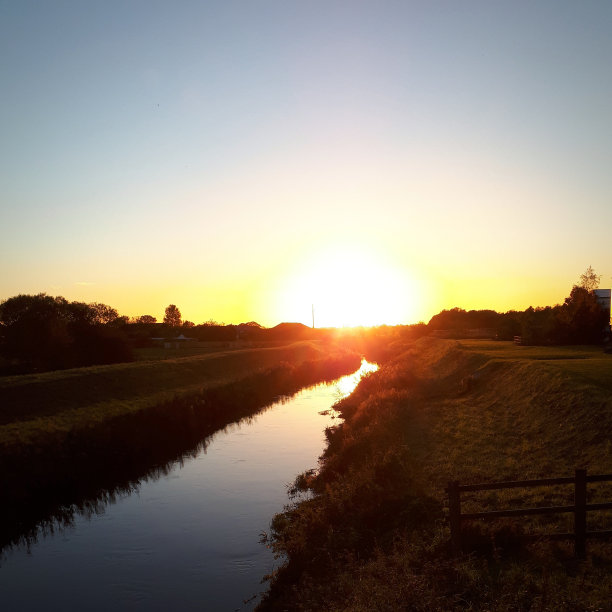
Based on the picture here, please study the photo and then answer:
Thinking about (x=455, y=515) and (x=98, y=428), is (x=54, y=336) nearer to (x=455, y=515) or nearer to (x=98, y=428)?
(x=98, y=428)

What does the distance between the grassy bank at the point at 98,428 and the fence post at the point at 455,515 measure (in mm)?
15793

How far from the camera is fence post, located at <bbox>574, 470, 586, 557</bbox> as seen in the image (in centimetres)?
1074

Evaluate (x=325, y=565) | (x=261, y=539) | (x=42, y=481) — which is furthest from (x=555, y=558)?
(x=42, y=481)

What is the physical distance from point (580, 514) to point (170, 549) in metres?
12.8

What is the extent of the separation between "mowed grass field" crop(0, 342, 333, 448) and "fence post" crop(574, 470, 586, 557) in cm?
2309

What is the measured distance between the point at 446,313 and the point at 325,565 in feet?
486

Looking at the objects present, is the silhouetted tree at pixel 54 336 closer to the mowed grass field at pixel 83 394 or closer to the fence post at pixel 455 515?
the mowed grass field at pixel 83 394

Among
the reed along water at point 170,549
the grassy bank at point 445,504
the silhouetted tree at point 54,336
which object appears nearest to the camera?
the grassy bank at point 445,504

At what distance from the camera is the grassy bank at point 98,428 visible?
21.6m

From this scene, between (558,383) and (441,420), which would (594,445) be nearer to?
(558,383)

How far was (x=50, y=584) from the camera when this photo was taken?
50.0 ft

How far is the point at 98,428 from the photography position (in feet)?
94.2

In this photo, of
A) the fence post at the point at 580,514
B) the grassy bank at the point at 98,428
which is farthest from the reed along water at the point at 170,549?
the fence post at the point at 580,514

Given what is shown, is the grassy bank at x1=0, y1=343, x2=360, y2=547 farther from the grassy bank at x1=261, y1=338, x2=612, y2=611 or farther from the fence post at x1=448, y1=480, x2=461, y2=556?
the fence post at x1=448, y1=480, x2=461, y2=556
